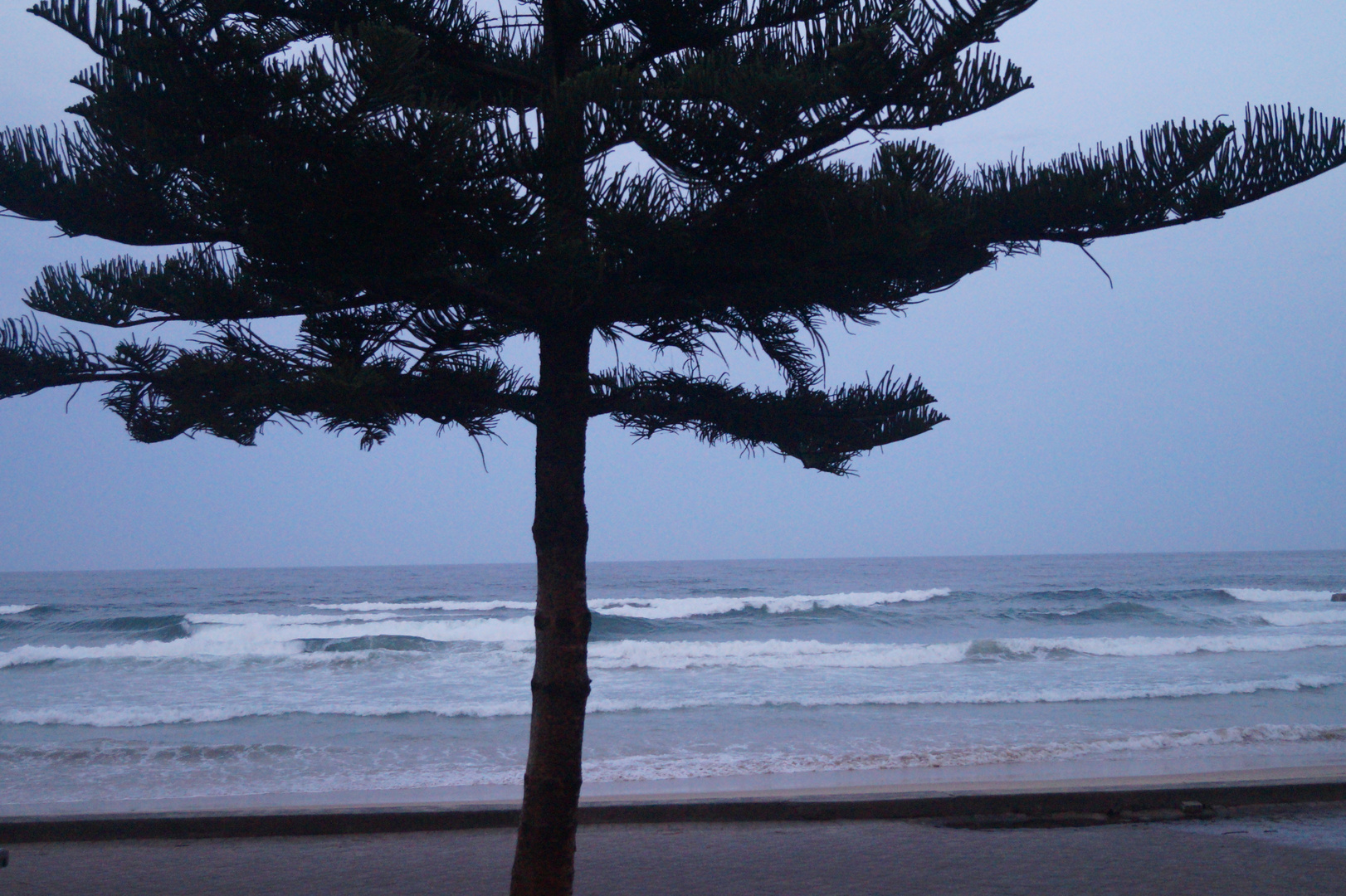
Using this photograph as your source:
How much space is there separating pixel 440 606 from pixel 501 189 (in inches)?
1114

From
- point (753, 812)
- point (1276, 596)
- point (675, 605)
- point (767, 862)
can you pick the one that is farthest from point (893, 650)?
point (1276, 596)

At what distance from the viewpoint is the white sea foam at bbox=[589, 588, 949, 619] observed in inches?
990

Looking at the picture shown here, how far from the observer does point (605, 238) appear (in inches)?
84.9

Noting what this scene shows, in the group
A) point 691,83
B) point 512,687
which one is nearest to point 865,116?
point 691,83

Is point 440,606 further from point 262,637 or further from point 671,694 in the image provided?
point 671,694

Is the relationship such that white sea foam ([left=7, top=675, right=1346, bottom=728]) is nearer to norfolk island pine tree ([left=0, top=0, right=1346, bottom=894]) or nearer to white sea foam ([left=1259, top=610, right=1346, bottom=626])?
norfolk island pine tree ([left=0, top=0, right=1346, bottom=894])

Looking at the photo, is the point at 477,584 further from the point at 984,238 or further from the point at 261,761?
the point at 984,238

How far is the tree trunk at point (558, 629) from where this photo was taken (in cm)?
241

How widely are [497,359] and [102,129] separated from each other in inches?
41.8

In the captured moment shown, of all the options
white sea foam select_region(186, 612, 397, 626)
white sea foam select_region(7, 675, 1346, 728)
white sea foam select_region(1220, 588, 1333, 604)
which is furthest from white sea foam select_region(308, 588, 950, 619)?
white sea foam select_region(7, 675, 1346, 728)

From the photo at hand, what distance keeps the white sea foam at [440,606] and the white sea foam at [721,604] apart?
2.52 m

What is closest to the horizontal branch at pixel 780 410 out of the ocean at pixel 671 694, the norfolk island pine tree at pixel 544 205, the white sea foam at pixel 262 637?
the norfolk island pine tree at pixel 544 205

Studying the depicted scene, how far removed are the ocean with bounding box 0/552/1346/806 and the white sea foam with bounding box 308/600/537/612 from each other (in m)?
0.83

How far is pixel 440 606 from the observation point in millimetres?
29078
